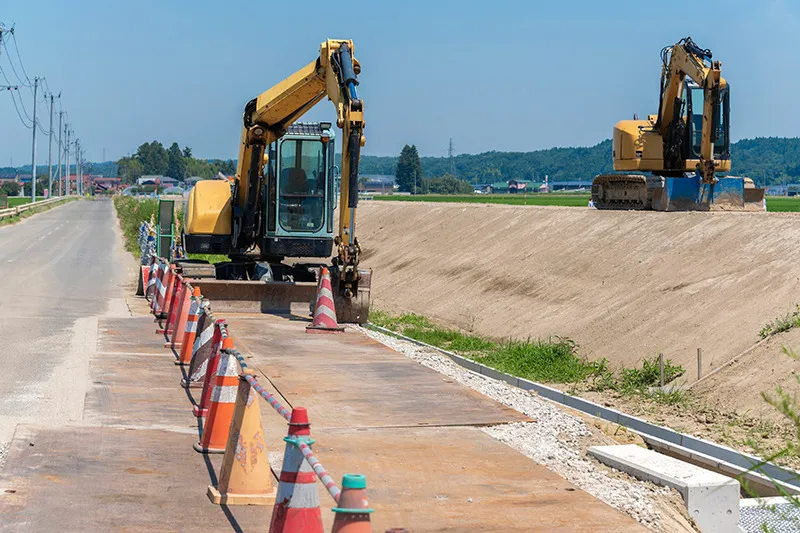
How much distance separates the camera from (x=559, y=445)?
10445mm

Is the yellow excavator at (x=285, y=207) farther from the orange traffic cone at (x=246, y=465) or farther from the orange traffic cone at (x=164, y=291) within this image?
the orange traffic cone at (x=246, y=465)

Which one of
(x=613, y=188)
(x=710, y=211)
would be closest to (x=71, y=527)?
(x=710, y=211)

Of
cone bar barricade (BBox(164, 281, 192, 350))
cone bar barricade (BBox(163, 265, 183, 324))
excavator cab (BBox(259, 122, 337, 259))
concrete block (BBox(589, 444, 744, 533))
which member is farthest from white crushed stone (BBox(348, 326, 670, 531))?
excavator cab (BBox(259, 122, 337, 259))

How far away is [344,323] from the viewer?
64.7 feet

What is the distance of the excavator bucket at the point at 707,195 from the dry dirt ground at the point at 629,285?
118 cm

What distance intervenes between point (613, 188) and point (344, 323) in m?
15.9

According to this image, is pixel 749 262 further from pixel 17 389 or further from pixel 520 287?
pixel 17 389

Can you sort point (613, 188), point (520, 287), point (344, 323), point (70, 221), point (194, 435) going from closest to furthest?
point (194, 435)
point (344, 323)
point (520, 287)
point (613, 188)
point (70, 221)

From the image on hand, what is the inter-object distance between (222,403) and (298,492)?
318cm

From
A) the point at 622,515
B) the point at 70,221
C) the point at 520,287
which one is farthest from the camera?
the point at 70,221

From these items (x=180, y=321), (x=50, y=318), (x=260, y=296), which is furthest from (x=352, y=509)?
(x=50, y=318)

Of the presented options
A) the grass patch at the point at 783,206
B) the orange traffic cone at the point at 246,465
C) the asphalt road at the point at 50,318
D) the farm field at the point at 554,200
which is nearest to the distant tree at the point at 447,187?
the farm field at the point at 554,200

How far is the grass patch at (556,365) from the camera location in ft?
50.2

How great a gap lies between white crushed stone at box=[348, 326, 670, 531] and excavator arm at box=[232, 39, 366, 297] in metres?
4.68
